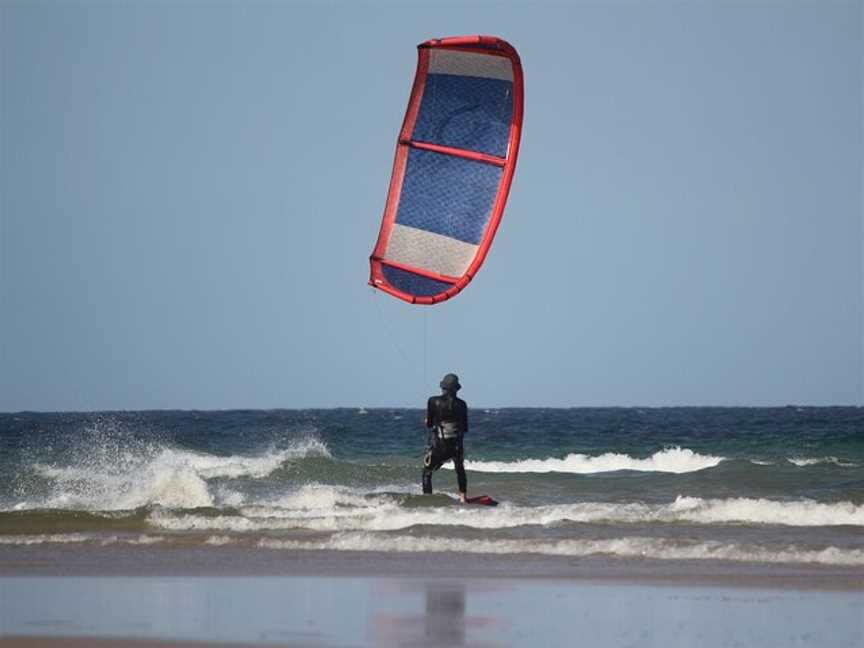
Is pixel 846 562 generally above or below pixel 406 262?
below

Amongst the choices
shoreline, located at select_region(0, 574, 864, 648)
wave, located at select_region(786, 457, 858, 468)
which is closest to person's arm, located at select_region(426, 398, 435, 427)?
shoreline, located at select_region(0, 574, 864, 648)

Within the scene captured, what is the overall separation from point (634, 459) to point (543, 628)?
2019 centimetres

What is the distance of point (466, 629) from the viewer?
8.45 meters

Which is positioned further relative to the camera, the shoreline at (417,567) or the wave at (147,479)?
the wave at (147,479)

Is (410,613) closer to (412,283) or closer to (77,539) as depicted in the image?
(412,283)

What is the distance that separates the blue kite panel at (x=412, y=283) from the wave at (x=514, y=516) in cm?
227

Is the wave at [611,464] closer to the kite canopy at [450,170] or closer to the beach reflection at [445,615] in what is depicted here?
the kite canopy at [450,170]

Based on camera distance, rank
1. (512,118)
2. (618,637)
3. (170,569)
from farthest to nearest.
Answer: (512,118)
(170,569)
(618,637)

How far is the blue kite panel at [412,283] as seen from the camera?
13.6 m

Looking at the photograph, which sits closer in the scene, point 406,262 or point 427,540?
point 427,540

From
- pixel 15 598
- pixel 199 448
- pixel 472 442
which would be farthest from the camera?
pixel 472 442

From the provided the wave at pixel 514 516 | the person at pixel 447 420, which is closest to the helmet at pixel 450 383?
the person at pixel 447 420

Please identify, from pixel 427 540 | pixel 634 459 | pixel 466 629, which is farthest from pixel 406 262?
pixel 634 459

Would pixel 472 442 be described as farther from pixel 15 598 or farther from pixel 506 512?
pixel 15 598
